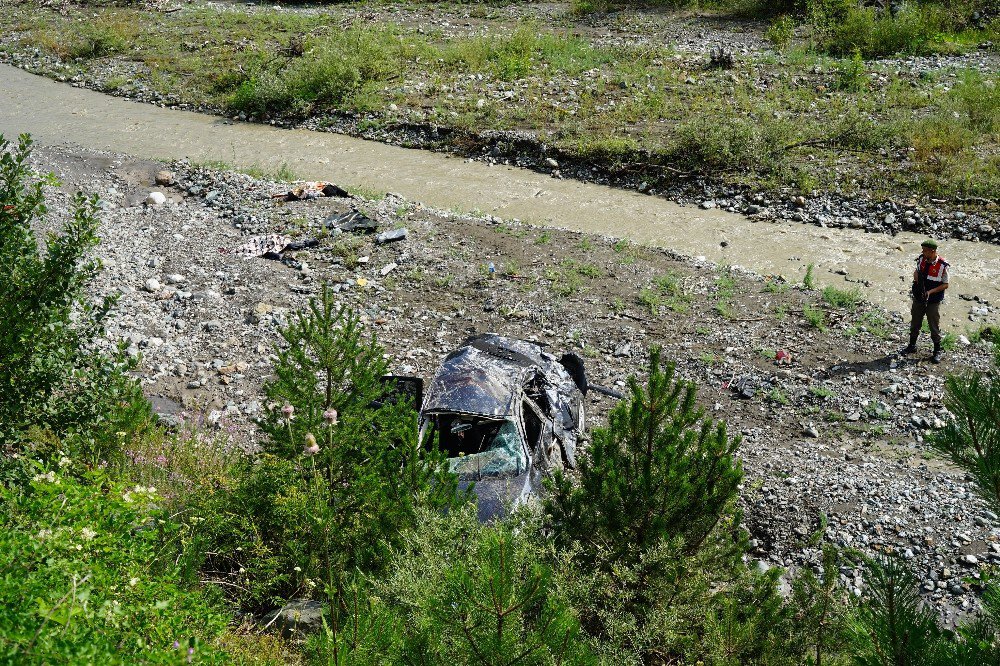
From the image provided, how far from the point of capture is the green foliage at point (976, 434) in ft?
9.63

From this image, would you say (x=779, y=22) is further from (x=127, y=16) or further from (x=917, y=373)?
(x=127, y=16)

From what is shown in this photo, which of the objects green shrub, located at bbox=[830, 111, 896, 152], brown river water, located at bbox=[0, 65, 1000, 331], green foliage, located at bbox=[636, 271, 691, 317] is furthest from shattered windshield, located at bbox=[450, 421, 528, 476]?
green shrub, located at bbox=[830, 111, 896, 152]

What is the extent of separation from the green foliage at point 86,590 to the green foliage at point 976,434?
2971mm

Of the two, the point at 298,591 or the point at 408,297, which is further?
the point at 408,297

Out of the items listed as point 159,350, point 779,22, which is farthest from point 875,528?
point 779,22

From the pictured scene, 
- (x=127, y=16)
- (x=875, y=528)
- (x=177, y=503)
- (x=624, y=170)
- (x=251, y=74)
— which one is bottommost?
(x=875, y=528)

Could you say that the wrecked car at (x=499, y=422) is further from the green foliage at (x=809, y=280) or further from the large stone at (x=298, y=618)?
the green foliage at (x=809, y=280)

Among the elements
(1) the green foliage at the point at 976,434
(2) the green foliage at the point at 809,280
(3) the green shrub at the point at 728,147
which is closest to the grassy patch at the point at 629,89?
(3) the green shrub at the point at 728,147

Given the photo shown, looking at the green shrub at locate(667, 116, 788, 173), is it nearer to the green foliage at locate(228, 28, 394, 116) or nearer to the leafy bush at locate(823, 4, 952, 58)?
the leafy bush at locate(823, 4, 952, 58)

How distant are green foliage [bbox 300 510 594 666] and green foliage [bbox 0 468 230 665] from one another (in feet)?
2.20

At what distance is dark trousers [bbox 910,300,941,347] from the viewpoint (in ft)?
30.6

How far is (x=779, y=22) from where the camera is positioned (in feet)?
70.2

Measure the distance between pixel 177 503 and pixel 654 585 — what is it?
3640 mm

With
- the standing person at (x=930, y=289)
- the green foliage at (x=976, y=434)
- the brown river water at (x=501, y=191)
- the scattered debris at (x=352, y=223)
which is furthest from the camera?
the scattered debris at (x=352, y=223)
